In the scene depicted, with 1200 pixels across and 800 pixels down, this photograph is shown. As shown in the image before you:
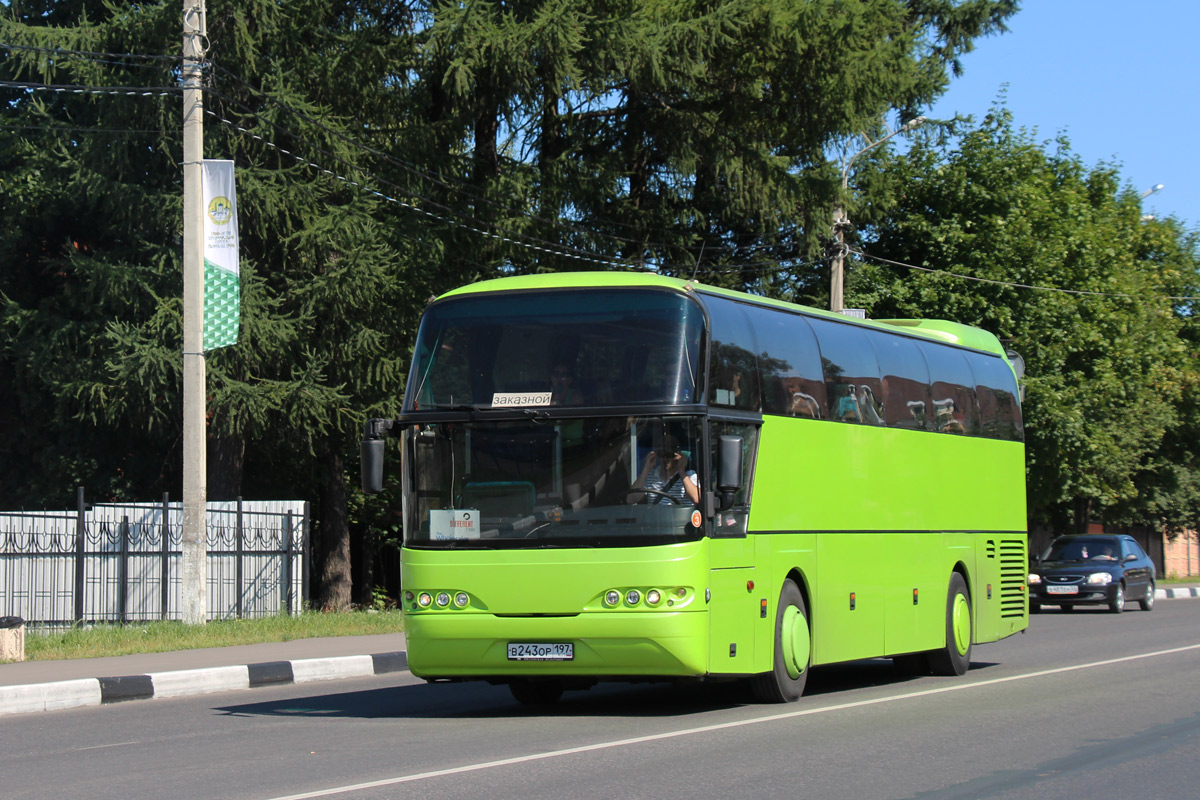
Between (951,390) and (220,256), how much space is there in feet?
31.4

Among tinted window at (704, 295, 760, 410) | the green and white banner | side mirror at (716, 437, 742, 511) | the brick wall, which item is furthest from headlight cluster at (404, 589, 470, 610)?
the brick wall

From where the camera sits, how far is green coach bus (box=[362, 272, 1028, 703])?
11.0 m

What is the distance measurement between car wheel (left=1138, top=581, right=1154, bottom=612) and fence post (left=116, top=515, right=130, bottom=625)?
69.1ft

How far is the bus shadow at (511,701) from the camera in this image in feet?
39.7

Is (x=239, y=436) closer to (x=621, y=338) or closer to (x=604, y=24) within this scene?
(x=604, y=24)

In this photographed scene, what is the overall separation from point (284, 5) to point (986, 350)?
13997mm

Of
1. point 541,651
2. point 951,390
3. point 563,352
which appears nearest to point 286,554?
point 951,390

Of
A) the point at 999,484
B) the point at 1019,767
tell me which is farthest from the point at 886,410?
the point at 1019,767

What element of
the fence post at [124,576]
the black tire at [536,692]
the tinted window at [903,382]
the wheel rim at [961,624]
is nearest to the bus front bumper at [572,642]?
the black tire at [536,692]

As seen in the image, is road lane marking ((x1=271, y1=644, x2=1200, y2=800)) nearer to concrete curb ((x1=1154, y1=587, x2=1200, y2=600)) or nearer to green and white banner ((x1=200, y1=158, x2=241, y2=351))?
green and white banner ((x1=200, y1=158, x2=241, y2=351))

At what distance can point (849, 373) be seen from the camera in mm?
13945

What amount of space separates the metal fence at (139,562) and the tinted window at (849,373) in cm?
1144

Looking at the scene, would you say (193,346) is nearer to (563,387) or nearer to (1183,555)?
(563,387)

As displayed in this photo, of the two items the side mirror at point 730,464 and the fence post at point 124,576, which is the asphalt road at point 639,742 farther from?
the fence post at point 124,576
